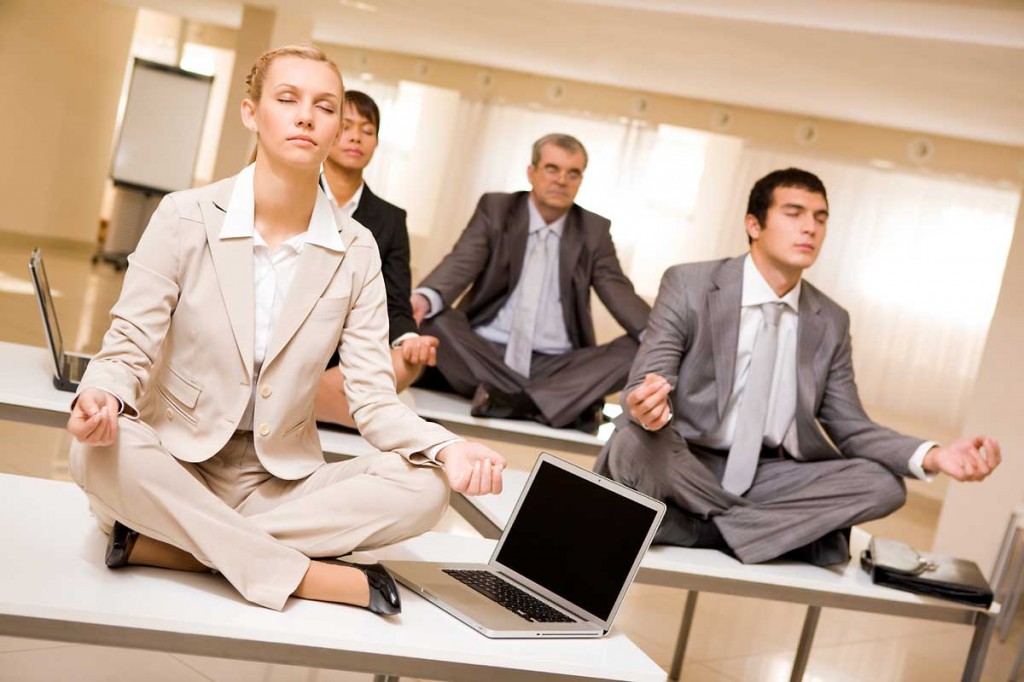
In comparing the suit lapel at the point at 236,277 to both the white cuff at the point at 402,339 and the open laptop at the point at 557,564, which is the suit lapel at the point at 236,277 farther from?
the white cuff at the point at 402,339

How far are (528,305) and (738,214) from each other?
19.4 ft

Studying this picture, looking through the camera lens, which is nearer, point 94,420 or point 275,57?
point 94,420

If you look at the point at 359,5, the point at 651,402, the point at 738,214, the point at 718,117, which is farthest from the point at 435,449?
the point at 718,117

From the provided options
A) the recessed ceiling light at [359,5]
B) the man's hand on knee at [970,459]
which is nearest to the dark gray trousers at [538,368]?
the man's hand on knee at [970,459]

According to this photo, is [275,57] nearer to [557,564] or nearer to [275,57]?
[275,57]

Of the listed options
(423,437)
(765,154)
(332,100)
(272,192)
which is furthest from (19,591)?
(765,154)

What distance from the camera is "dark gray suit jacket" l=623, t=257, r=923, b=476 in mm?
3143

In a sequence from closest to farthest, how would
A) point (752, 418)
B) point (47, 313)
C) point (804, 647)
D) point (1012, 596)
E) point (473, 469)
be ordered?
point (473, 469), point (47, 313), point (752, 418), point (804, 647), point (1012, 596)

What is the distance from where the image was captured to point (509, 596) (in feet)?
6.66

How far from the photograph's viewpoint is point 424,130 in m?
12.2

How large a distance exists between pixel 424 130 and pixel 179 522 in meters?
10.8

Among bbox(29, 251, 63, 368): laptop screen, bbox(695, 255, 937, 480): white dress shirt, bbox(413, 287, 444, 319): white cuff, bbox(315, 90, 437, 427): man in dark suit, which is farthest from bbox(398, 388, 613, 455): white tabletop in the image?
bbox(29, 251, 63, 368): laptop screen

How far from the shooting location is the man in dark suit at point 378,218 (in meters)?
3.34

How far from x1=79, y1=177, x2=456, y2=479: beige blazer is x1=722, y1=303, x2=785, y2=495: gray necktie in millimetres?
1369
